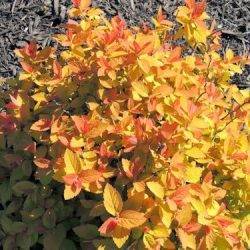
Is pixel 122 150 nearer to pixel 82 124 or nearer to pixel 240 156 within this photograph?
pixel 82 124

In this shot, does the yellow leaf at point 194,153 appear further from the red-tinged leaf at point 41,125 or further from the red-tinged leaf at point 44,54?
the red-tinged leaf at point 44,54

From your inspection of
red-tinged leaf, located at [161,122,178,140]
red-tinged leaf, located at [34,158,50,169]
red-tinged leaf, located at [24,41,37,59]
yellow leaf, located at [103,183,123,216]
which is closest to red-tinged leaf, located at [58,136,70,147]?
red-tinged leaf, located at [34,158,50,169]

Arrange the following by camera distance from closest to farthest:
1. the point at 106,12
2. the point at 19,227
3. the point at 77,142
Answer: the point at 77,142 → the point at 19,227 → the point at 106,12

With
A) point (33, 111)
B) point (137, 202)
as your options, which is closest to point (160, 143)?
point (137, 202)

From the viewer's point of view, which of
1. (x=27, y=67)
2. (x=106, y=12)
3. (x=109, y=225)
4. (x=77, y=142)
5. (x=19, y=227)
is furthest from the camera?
(x=106, y=12)

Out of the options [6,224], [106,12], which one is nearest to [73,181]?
[6,224]

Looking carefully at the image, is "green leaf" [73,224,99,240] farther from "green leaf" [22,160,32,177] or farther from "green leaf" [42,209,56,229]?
"green leaf" [22,160,32,177]

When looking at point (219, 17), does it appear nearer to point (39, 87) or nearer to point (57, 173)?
point (39, 87)
